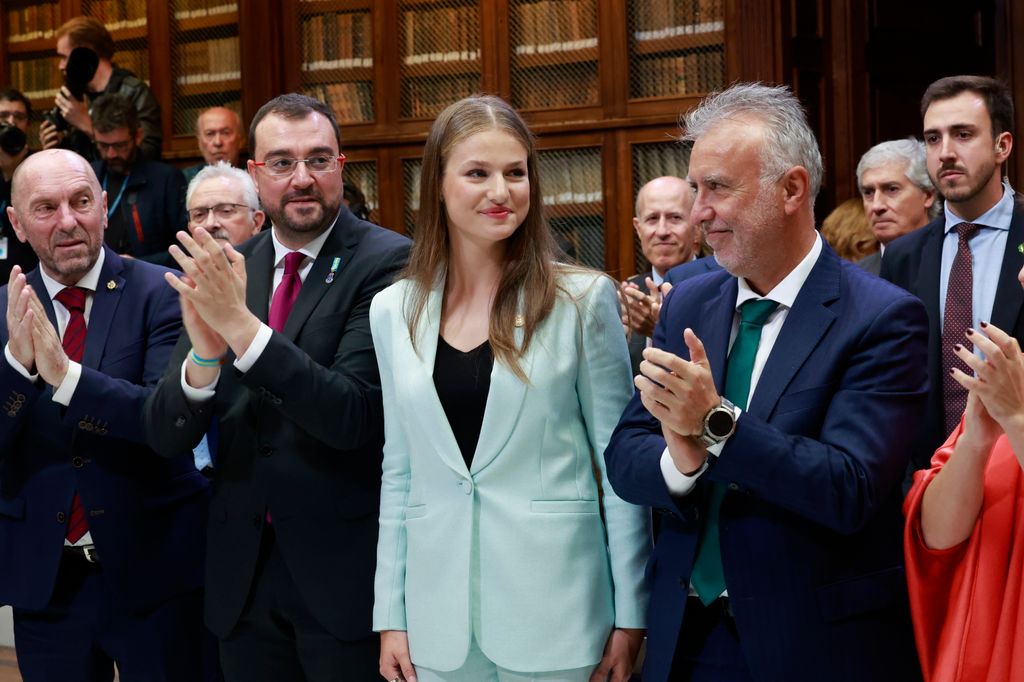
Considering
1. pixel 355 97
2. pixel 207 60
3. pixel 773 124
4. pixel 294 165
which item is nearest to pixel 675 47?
pixel 355 97

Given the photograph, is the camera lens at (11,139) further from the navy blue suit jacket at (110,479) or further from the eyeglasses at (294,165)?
the eyeglasses at (294,165)

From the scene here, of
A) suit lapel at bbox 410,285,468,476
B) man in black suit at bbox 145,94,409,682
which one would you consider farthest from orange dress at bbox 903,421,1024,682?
man in black suit at bbox 145,94,409,682

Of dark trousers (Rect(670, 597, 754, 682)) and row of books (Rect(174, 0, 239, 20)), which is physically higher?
row of books (Rect(174, 0, 239, 20))

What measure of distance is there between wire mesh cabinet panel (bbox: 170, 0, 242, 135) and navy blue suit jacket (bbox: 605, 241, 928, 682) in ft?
19.1

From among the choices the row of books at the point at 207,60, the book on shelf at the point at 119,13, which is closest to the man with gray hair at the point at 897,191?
the row of books at the point at 207,60

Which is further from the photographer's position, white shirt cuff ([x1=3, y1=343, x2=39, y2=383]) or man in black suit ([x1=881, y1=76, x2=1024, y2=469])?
man in black suit ([x1=881, y1=76, x2=1024, y2=469])

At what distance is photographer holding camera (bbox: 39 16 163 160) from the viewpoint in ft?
20.4

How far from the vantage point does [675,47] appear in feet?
21.5

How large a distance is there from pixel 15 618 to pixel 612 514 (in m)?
1.62

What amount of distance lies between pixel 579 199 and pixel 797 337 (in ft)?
15.8

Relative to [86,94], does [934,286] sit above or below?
below

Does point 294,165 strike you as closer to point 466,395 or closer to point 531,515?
point 466,395

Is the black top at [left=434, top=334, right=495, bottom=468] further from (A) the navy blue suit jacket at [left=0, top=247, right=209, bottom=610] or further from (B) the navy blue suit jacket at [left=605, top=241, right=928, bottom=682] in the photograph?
(A) the navy blue suit jacket at [left=0, top=247, right=209, bottom=610]

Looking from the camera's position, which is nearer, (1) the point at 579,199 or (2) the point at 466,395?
(2) the point at 466,395
